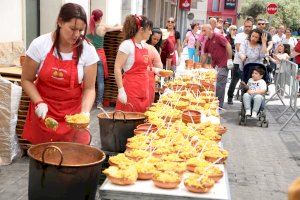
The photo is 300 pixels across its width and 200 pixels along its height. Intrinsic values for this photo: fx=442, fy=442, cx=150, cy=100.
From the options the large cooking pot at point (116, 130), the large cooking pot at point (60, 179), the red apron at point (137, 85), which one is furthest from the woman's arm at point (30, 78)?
the red apron at point (137, 85)

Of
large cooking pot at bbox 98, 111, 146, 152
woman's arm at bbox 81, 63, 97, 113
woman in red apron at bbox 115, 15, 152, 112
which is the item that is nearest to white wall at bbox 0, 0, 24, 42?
woman in red apron at bbox 115, 15, 152, 112

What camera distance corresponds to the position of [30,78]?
3.37 meters

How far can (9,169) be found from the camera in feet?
17.3

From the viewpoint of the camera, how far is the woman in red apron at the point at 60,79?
3.24m

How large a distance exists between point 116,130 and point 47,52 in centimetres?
124

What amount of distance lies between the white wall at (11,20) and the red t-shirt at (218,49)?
4235 mm

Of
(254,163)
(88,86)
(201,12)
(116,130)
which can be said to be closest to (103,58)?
(254,163)

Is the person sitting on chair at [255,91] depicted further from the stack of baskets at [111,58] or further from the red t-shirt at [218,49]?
the stack of baskets at [111,58]

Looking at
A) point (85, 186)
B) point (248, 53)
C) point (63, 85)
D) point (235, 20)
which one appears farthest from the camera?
point (235, 20)

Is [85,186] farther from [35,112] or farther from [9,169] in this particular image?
[9,169]

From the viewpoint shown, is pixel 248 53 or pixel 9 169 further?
pixel 248 53

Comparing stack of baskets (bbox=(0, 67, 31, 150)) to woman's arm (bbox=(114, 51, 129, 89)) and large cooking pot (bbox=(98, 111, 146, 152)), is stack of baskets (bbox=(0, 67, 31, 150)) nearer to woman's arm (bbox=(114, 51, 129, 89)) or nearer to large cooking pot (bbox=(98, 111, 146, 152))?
woman's arm (bbox=(114, 51, 129, 89))

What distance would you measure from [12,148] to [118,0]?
8.09m

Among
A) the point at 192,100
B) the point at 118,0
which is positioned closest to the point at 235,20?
the point at 118,0
